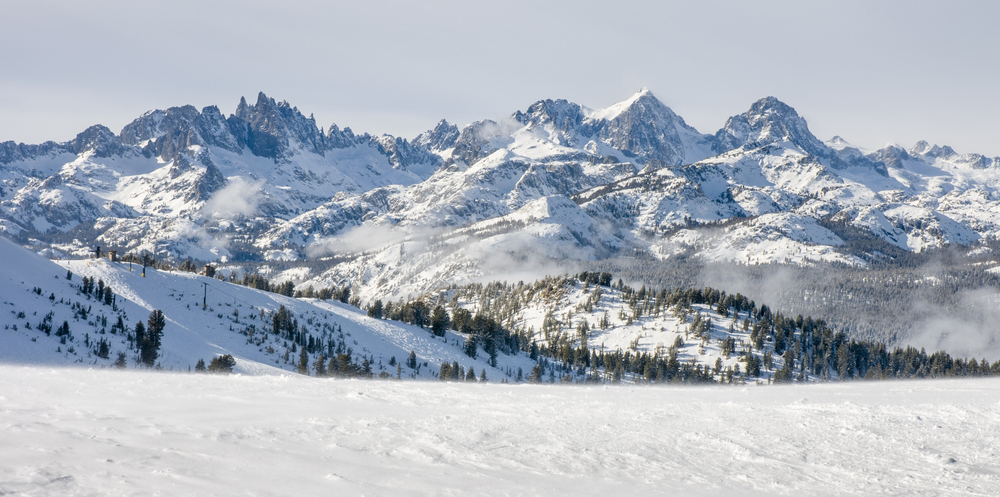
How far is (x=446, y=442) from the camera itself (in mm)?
14984

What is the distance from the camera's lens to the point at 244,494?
10.3m

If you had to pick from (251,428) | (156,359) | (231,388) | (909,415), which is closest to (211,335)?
(156,359)

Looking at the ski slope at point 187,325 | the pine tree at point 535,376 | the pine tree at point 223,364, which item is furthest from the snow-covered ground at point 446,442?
the pine tree at point 535,376

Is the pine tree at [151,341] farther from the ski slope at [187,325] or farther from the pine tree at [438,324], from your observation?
the pine tree at [438,324]

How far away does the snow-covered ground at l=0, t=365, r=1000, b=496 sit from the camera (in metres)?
11.3

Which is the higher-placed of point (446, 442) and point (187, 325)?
point (446, 442)

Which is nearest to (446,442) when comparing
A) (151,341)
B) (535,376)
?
(151,341)

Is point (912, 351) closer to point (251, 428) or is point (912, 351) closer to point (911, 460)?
point (911, 460)

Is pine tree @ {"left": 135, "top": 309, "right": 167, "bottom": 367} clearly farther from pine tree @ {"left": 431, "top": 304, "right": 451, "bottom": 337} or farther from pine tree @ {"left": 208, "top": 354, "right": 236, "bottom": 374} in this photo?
pine tree @ {"left": 431, "top": 304, "right": 451, "bottom": 337}

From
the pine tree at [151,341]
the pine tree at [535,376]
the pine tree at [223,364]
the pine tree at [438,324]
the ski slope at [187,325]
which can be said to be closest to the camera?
the pine tree at [223,364]

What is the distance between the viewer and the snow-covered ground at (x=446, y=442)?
11.3 m

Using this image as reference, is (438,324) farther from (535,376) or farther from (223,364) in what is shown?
(223,364)

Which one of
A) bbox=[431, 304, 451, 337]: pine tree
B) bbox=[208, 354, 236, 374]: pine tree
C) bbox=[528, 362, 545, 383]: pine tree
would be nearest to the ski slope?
bbox=[431, 304, 451, 337]: pine tree

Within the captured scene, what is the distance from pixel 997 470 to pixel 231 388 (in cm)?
2404
